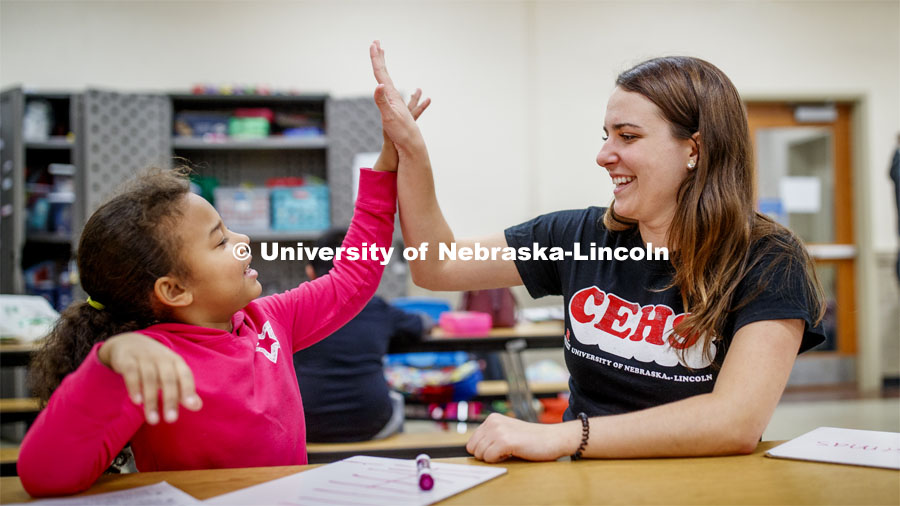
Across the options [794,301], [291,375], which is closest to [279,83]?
[291,375]

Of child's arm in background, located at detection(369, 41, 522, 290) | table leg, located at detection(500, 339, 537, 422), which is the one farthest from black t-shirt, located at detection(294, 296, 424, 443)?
child's arm in background, located at detection(369, 41, 522, 290)

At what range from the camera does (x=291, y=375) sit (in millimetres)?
1158

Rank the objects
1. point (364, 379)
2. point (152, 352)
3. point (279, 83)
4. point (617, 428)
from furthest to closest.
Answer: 1. point (279, 83)
2. point (364, 379)
3. point (617, 428)
4. point (152, 352)

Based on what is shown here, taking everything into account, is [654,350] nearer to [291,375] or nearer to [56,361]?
[291,375]

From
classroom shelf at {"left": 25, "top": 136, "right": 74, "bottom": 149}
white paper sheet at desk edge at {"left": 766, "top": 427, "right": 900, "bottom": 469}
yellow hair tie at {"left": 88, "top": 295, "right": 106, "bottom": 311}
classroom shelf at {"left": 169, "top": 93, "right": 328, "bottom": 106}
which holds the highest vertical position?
classroom shelf at {"left": 169, "top": 93, "right": 328, "bottom": 106}

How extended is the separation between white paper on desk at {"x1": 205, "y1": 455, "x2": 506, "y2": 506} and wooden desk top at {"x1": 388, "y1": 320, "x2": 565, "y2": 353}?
1676mm

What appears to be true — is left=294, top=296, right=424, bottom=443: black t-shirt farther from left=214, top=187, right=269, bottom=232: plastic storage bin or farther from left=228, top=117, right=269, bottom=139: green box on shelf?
left=228, top=117, right=269, bottom=139: green box on shelf

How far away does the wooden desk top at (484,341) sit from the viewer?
8.55 ft

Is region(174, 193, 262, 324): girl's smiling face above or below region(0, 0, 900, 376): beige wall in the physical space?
below

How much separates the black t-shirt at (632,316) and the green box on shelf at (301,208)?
132 inches

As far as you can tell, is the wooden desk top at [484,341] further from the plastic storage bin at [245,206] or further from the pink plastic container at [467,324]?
the plastic storage bin at [245,206]

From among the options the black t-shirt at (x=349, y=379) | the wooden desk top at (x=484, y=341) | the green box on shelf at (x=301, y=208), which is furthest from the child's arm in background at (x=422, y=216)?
the green box on shelf at (x=301, y=208)

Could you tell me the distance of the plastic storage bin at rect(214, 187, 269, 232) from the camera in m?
4.48

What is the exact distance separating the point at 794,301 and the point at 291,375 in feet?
2.67
